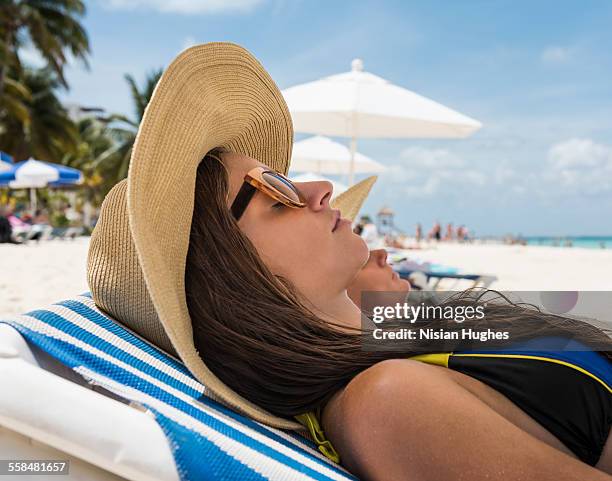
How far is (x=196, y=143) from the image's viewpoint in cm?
152

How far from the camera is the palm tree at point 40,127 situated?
33.2m

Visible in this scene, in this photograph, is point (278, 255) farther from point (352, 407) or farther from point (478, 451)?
point (478, 451)

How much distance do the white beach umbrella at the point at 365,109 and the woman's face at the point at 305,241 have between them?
6862mm

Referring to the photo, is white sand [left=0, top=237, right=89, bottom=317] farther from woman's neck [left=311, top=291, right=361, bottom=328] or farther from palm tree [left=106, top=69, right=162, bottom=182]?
palm tree [left=106, top=69, right=162, bottom=182]

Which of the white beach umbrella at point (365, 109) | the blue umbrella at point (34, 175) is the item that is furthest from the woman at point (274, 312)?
the blue umbrella at point (34, 175)

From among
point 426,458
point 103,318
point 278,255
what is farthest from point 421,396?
point 103,318

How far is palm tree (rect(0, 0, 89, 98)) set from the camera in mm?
27422

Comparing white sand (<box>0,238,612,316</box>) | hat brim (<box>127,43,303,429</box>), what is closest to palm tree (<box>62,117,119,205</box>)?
white sand (<box>0,238,612,316</box>)

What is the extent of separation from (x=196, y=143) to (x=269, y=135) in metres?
0.71

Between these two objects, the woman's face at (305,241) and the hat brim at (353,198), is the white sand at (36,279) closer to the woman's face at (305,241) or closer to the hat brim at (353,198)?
the hat brim at (353,198)

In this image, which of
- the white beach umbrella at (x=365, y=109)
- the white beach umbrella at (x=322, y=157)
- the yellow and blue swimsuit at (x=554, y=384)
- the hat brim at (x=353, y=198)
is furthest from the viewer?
the white beach umbrella at (x=322, y=157)

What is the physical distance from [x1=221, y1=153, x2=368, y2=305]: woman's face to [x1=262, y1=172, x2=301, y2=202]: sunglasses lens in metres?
0.03

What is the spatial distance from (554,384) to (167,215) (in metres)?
0.93

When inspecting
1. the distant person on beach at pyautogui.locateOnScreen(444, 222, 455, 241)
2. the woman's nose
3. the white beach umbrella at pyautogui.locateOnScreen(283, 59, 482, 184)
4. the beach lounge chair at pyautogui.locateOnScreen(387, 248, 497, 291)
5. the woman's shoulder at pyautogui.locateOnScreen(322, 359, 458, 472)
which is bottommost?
the distant person on beach at pyautogui.locateOnScreen(444, 222, 455, 241)
